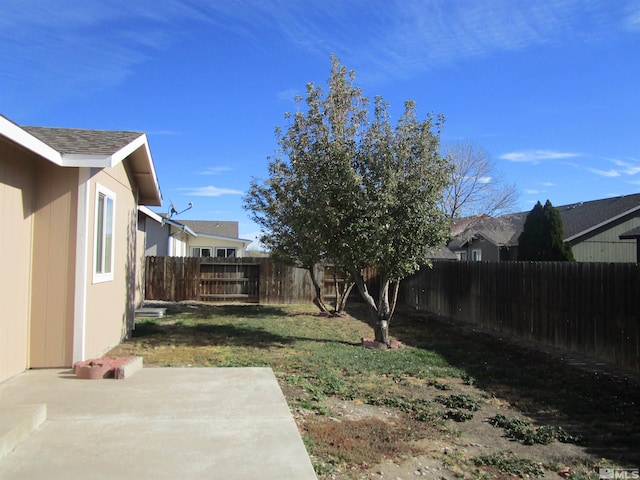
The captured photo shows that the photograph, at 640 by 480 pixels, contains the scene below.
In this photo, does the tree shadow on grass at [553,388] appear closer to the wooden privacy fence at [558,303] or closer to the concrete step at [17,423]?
the wooden privacy fence at [558,303]

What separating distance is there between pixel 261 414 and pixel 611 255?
866 inches

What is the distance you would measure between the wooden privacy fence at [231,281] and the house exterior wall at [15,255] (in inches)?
466

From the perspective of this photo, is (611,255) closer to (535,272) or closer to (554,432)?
(535,272)

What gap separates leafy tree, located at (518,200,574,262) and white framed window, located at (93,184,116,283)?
56.5ft

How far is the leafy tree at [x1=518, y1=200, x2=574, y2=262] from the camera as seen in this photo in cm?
2038

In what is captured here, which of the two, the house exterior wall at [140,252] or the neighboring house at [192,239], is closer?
the house exterior wall at [140,252]

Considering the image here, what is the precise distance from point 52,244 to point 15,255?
0.61m

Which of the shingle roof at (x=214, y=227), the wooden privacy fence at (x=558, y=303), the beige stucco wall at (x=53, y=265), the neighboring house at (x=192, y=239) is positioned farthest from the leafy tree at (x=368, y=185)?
the shingle roof at (x=214, y=227)

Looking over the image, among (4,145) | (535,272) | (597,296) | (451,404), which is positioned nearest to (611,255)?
(535,272)

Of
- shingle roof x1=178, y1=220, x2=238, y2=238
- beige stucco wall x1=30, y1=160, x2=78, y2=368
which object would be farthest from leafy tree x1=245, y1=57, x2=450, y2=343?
shingle roof x1=178, y1=220, x2=238, y2=238

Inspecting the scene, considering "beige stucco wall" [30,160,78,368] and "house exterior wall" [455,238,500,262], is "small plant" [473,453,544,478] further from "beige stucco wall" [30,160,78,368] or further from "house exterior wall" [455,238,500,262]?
"house exterior wall" [455,238,500,262]

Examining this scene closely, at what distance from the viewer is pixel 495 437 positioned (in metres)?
4.89

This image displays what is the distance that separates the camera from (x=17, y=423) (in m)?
4.07

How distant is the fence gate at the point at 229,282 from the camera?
18.4m
